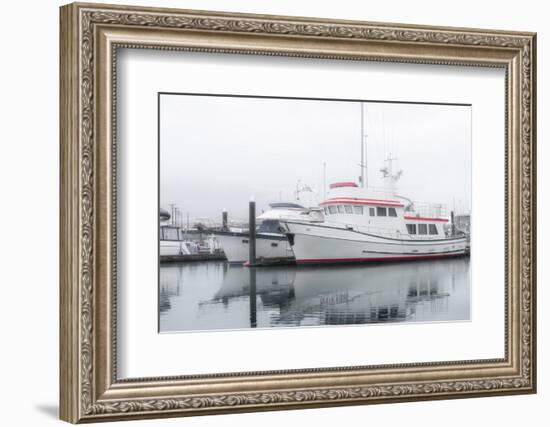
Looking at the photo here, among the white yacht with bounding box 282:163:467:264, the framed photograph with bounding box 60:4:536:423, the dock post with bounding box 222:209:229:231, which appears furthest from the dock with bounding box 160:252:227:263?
the white yacht with bounding box 282:163:467:264


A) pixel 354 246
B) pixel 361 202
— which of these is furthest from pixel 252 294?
pixel 361 202

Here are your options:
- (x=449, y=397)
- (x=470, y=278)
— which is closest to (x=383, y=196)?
(x=470, y=278)

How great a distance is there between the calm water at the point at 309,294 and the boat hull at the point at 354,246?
0.04 m

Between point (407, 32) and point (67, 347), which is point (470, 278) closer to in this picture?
point (407, 32)

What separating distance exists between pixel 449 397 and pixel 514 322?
0.47 m

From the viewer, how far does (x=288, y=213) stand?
4.82m

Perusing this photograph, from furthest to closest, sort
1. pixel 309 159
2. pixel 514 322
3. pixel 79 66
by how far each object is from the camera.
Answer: pixel 514 322 < pixel 309 159 < pixel 79 66

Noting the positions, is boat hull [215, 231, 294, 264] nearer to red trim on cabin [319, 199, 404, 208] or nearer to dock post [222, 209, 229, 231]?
dock post [222, 209, 229, 231]

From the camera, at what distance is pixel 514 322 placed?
17.2 ft

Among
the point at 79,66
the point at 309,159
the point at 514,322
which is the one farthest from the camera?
the point at 514,322

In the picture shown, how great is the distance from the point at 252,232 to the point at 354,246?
19.7 inches

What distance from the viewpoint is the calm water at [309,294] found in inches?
185

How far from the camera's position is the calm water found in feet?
15.4

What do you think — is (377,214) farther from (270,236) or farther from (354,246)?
(270,236)
